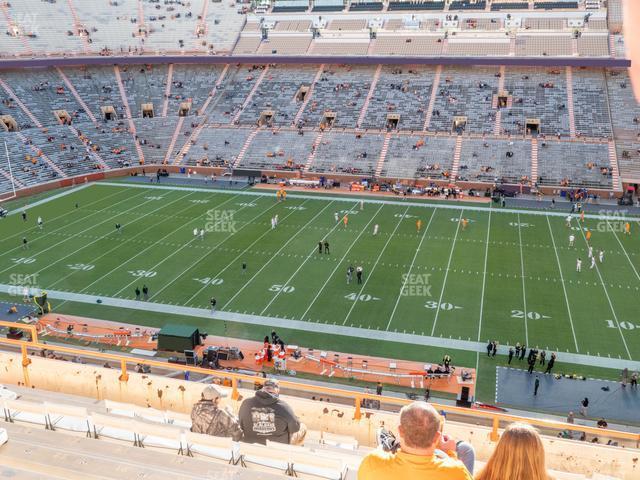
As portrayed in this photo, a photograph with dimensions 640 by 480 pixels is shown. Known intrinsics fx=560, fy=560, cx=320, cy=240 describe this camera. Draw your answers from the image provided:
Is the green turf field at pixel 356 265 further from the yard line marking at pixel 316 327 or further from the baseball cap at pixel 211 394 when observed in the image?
the baseball cap at pixel 211 394

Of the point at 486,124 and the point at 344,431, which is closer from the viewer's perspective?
the point at 344,431

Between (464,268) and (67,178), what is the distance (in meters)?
35.1

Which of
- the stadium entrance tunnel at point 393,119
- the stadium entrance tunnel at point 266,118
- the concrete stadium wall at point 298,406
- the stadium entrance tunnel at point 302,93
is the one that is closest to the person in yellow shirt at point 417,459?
the concrete stadium wall at point 298,406

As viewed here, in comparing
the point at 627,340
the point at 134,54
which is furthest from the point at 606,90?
the point at 134,54

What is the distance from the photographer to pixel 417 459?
3799mm

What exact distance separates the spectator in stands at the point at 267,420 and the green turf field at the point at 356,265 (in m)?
15.3

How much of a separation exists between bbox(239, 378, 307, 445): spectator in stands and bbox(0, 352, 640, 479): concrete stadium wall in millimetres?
2652

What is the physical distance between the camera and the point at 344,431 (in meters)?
9.34

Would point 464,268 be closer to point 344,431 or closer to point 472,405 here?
point 472,405

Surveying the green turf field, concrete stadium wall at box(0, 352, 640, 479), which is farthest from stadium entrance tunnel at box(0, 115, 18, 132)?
concrete stadium wall at box(0, 352, 640, 479)

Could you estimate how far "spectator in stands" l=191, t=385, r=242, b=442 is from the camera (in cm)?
676

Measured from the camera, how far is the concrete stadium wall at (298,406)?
819cm

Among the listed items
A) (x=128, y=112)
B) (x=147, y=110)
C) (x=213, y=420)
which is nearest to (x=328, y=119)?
(x=147, y=110)

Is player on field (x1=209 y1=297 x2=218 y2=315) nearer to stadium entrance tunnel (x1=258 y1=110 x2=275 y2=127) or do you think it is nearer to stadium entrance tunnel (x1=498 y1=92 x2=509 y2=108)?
stadium entrance tunnel (x1=258 y1=110 x2=275 y2=127)
